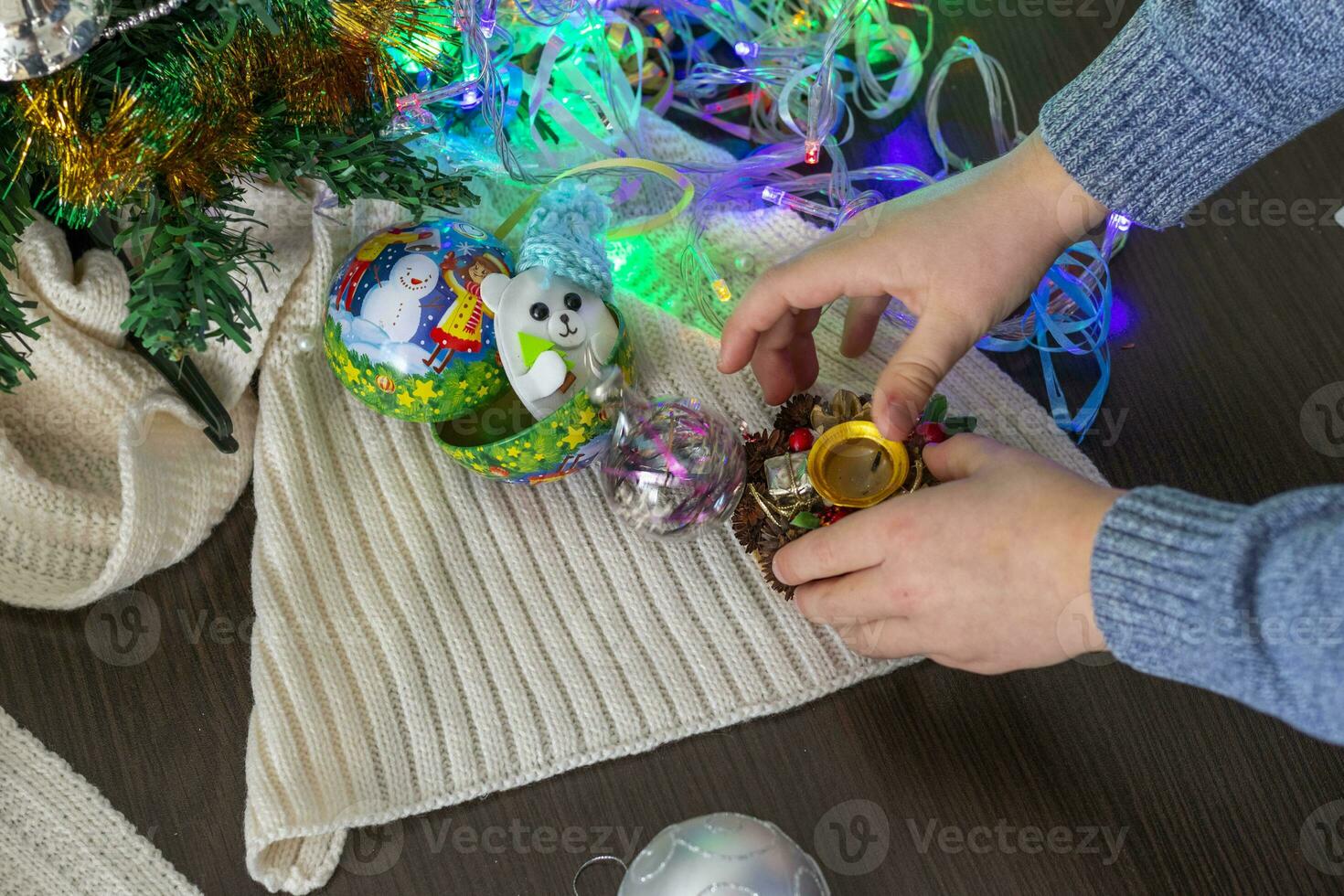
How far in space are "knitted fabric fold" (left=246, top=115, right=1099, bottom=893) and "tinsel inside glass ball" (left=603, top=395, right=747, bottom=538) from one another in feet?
0.24

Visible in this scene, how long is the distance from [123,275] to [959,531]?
55 cm

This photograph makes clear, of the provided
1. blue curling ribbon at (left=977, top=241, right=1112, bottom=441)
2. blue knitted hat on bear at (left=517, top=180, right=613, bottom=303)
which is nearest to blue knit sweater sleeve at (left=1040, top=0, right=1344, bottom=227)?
blue curling ribbon at (left=977, top=241, right=1112, bottom=441)

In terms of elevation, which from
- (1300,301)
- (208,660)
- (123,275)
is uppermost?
(1300,301)

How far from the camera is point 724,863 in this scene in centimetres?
52

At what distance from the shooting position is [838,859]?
0.60m

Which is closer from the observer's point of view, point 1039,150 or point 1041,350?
point 1039,150

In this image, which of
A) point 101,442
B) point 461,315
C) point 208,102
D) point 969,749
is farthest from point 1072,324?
point 101,442

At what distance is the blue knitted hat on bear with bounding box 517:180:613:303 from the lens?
0.62 meters

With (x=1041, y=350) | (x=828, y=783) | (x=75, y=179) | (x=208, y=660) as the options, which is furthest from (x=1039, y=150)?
(x=208, y=660)

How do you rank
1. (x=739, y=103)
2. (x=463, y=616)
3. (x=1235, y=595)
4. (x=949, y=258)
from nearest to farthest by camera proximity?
(x=1235, y=595) → (x=949, y=258) → (x=463, y=616) → (x=739, y=103)

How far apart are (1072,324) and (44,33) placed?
0.61 m

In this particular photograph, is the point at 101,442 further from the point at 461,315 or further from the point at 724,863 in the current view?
the point at 724,863

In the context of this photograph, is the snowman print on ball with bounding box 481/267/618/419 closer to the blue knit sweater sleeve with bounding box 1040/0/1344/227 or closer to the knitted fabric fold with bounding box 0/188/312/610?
the knitted fabric fold with bounding box 0/188/312/610

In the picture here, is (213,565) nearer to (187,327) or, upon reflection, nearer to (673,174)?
(187,327)
